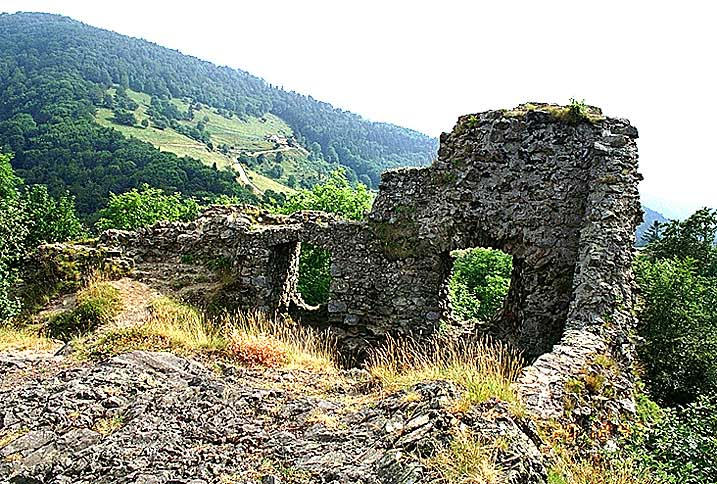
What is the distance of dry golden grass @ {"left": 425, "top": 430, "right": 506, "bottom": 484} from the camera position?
425cm

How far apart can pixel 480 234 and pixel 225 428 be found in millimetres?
7231

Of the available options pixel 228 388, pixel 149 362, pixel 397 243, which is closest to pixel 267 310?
pixel 397 243

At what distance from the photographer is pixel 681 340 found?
972cm

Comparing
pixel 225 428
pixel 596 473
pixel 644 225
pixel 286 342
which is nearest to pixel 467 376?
pixel 596 473

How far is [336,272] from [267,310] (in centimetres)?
191

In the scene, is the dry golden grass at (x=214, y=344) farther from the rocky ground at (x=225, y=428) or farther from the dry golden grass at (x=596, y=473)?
the dry golden grass at (x=596, y=473)

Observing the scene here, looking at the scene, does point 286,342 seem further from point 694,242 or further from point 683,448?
point 694,242

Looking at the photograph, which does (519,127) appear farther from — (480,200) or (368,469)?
(368,469)

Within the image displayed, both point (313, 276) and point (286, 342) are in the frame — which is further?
point (313, 276)

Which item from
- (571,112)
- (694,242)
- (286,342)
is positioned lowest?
(286,342)

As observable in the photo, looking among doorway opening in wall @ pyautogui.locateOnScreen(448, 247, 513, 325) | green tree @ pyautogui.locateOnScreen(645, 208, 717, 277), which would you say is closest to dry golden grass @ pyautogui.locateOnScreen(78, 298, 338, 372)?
doorway opening in wall @ pyautogui.locateOnScreen(448, 247, 513, 325)

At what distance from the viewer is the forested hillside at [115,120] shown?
257ft

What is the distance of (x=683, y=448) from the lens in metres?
5.52

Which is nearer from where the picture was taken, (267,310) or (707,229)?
(267,310)
